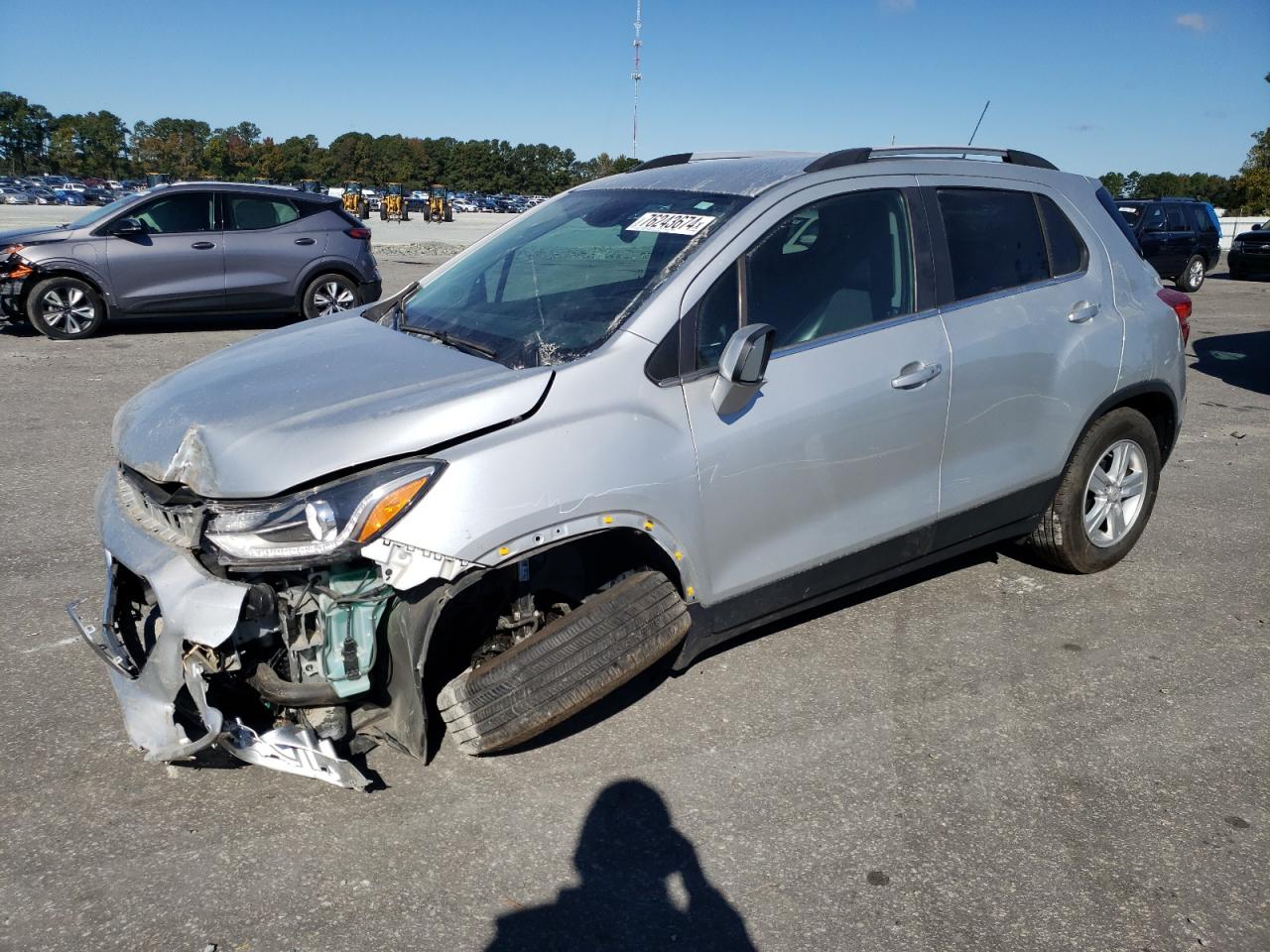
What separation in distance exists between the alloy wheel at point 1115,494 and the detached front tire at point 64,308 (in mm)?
10539

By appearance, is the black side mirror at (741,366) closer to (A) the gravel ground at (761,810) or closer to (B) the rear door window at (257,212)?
(A) the gravel ground at (761,810)

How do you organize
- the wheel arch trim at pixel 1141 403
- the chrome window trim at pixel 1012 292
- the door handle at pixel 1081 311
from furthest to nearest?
the wheel arch trim at pixel 1141 403 < the door handle at pixel 1081 311 < the chrome window trim at pixel 1012 292

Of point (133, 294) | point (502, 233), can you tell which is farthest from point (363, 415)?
point (133, 294)

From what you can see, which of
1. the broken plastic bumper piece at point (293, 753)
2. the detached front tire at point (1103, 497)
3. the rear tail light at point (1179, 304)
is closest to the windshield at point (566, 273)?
the broken plastic bumper piece at point (293, 753)

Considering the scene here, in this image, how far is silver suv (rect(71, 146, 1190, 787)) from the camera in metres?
2.88

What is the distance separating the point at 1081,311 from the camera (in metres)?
4.38

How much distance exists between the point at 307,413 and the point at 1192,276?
2235 cm

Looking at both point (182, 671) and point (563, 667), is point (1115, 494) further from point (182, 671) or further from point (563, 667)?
point (182, 671)

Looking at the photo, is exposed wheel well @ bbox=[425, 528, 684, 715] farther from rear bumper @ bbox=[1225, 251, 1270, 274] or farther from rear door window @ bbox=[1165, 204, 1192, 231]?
rear bumper @ bbox=[1225, 251, 1270, 274]

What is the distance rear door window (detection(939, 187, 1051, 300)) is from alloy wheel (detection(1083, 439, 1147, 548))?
38.8 inches

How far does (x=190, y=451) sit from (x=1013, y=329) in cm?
308

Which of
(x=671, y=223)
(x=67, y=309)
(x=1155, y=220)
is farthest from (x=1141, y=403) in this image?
(x=1155, y=220)

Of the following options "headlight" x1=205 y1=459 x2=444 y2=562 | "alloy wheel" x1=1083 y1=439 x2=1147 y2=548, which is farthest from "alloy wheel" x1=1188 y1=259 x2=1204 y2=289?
"headlight" x1=205 y1=459 x2=444 y2=562

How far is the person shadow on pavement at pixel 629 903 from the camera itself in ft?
8.58
